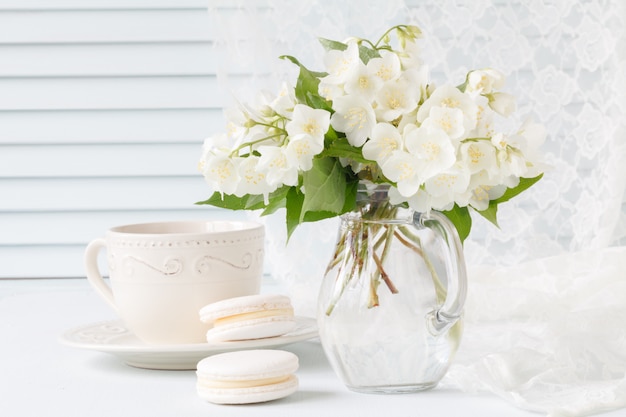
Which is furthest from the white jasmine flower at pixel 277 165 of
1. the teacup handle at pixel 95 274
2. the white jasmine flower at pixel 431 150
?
the teacup handle at pixel 95 274

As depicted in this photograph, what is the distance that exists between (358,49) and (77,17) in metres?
1.22

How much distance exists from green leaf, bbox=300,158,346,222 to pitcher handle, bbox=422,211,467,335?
3.2 inches

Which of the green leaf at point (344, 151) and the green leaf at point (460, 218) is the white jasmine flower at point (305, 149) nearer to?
the green leaf at point (344, 151)

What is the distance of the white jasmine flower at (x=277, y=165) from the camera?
2.72 ft

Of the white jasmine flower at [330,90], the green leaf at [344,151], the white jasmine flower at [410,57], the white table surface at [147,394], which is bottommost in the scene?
the white table surface at [147,394]

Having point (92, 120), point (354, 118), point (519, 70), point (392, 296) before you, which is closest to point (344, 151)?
point (354, 118)

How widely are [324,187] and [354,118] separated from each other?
0.07 m

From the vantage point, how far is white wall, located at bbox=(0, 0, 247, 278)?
1.93m

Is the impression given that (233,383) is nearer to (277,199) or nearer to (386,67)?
(277,199)

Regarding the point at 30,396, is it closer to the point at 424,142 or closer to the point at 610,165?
the point at 424,142

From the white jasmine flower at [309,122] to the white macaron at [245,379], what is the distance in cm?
21

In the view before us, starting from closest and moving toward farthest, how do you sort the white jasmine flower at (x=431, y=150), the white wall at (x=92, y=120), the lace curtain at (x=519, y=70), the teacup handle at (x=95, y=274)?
1. the white jasmine flower at (x=431, y=150)
2. the teacup handle at (x=95, y=274)
3. the lace curtain at (x=519, y=70)
4. the white wall at (x=92, y=120)

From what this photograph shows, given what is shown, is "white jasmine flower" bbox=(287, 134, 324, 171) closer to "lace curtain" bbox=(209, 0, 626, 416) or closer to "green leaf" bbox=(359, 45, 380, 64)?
"green leaf" bbox=(359, 45, 380, 64)

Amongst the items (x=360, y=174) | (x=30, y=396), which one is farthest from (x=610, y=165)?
(x=30, y=396)
